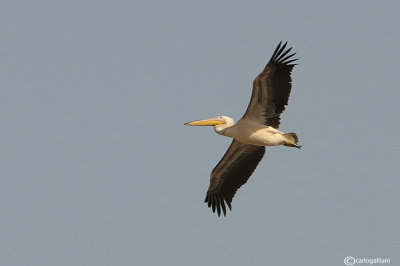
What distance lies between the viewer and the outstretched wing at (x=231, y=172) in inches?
805

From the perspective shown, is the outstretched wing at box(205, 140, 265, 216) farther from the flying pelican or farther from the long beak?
the long beak

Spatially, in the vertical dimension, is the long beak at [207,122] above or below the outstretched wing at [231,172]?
above

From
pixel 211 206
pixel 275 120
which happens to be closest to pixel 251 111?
pixel 275 120

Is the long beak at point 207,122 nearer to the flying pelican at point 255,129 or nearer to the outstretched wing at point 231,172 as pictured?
the flying pelican at point 255,129

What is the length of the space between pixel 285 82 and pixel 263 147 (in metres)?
2.61

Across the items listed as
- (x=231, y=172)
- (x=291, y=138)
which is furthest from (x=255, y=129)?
(x=231, y=172)

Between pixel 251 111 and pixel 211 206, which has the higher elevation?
pixel 251 111

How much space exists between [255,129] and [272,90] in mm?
1070

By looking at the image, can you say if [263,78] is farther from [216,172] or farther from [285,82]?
[216,172]

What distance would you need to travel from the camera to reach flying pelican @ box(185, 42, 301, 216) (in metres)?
18.3

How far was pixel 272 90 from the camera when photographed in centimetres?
1848

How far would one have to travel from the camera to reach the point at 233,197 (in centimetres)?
2098

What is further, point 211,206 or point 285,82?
point 211,206

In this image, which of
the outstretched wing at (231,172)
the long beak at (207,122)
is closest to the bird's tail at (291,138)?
the outstretched wing at (231,172)
